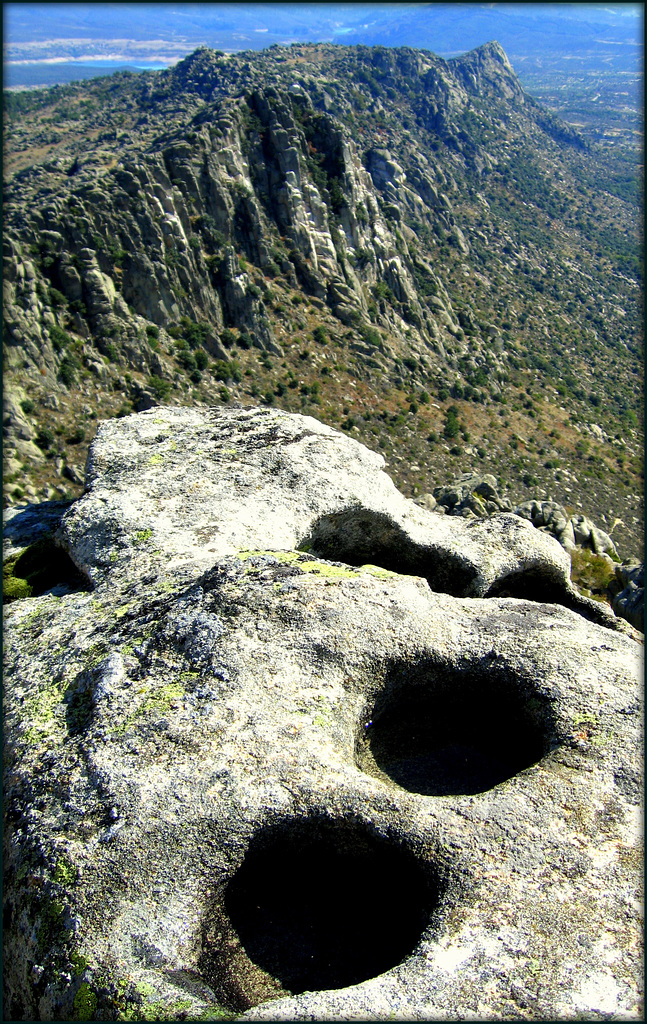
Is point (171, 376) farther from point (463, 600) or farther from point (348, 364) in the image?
point (463, 600)

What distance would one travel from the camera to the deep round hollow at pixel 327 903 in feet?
31.3

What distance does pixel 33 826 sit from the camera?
9898mm

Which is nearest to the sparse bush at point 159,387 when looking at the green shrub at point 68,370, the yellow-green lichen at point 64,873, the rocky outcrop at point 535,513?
the green shrub at point 68,370

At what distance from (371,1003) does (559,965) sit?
8.45ft

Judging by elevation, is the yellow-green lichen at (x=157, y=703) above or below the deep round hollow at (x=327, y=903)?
above

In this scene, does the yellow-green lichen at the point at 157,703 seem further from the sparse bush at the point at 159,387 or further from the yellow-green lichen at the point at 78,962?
the sparse bush at the point at 159,387

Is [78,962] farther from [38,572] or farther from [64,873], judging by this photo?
[38,572]

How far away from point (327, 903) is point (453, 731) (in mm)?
4286

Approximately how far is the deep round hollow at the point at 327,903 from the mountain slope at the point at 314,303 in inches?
1187

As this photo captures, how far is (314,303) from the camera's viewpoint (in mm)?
65812

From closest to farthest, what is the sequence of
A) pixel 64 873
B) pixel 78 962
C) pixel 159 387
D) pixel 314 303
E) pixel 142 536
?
pixel 78 962, pixel 64 873, pixel 142 536, pixel 159 387, pixel 314 303

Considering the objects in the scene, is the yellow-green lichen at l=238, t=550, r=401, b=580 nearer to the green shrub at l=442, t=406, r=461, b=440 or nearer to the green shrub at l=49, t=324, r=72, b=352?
the green shrub at l=49, t=324, r=72, b=352

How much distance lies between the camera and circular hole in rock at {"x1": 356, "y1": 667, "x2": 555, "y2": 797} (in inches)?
471

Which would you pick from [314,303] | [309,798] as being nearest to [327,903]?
[309,798]
